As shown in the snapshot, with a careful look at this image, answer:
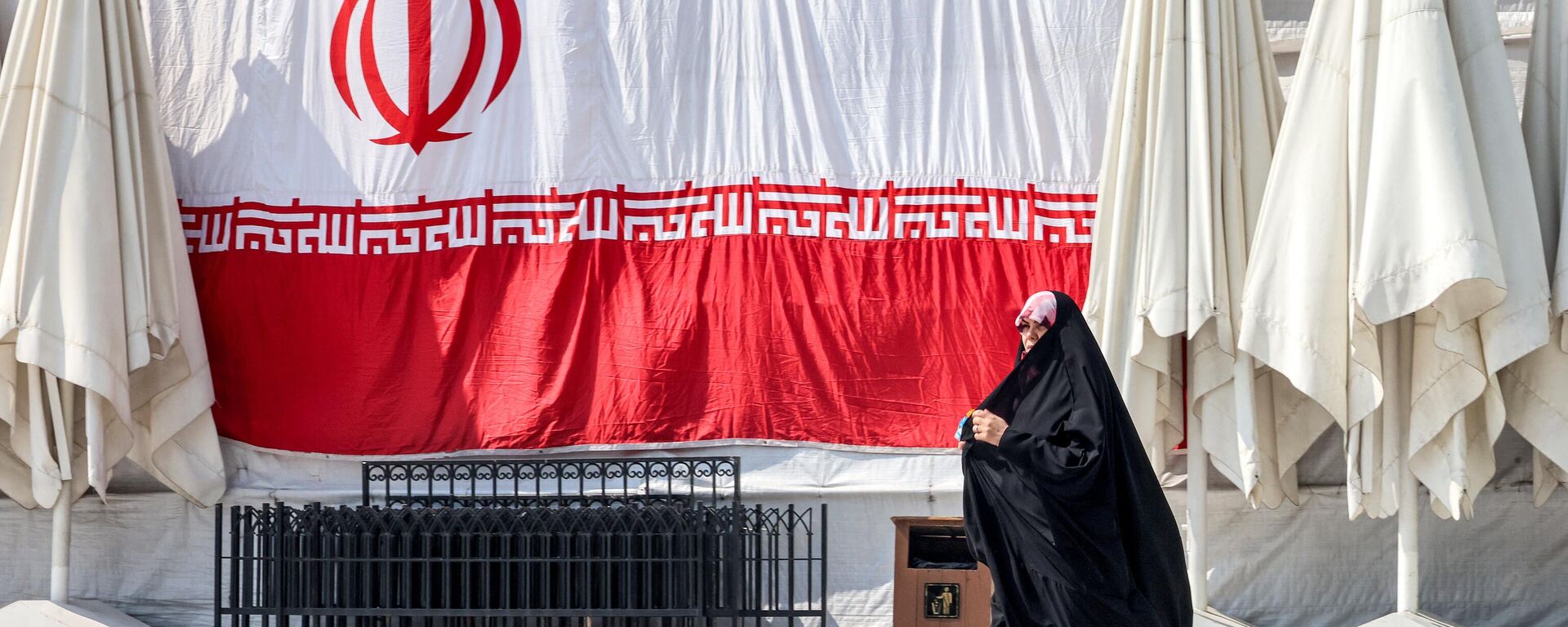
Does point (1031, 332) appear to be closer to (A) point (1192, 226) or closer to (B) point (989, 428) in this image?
(B) point (989, 428)

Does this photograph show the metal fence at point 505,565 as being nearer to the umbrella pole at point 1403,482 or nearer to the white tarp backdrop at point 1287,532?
the white tarp backdrop at point 1287,532

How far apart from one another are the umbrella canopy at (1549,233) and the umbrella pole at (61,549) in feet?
16.0

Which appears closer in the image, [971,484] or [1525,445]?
[971,484]

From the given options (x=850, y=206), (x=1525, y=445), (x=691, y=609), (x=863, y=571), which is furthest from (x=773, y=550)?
(x=1525, y=445)

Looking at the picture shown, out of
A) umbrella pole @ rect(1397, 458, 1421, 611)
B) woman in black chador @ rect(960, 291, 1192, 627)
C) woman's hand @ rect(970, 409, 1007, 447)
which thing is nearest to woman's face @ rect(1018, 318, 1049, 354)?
woman in black chador @ rect(960, 291, 1192, 627)

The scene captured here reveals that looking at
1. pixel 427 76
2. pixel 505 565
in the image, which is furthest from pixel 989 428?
pixel 427 76

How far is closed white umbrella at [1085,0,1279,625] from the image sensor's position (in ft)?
16.6

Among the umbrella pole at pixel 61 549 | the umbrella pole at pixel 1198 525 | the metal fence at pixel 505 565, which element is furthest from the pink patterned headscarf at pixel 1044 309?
the umbrella pole at pixel 61 549

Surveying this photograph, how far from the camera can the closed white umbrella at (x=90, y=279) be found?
530cm

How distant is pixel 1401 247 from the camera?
468cm

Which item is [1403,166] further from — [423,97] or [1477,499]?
[423,97]

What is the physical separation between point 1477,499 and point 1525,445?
265 millimetres

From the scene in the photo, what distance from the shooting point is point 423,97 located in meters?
5.95

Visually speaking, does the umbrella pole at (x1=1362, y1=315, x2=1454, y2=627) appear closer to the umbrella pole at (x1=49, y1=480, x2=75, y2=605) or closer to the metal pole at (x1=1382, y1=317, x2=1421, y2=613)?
the metal pole at (x1=1382, y1=317, x2=1421, y2=613)
